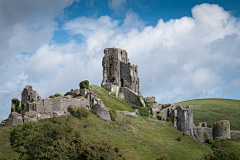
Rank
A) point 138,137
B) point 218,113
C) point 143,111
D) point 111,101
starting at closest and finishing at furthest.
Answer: point 138,137, point 143,111, point 111,101, point 218,113

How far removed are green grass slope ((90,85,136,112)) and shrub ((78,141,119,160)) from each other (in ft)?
109

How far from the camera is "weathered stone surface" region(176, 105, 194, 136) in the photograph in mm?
66875

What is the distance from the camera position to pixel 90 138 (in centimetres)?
4553

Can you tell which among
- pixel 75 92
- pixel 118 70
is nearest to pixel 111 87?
pixel 118 70

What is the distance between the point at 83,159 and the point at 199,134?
3993 centimetres

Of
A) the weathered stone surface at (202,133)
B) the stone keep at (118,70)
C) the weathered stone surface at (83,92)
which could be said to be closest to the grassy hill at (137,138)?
the weathered stone surface at (202,133)

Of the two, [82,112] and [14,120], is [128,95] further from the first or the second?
[14,120]

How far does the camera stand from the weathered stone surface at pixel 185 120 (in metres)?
66.9

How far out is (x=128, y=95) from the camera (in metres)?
85.6

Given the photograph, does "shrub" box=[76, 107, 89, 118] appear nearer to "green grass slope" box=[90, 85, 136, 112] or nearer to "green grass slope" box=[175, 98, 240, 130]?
"green grass slope" box=[90, 85, 136, 112]

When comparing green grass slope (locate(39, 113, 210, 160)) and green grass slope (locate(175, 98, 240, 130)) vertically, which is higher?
green grass slope (locate(175, 98, 240, 130))

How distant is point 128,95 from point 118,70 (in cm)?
1092

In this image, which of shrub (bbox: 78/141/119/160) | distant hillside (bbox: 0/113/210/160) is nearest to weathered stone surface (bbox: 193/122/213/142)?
distant hillside (bbox: 0/113/210/160)

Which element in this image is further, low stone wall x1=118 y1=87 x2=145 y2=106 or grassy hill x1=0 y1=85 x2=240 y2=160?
low stone wall x1=118 y1=87 x2=145 y2=106
